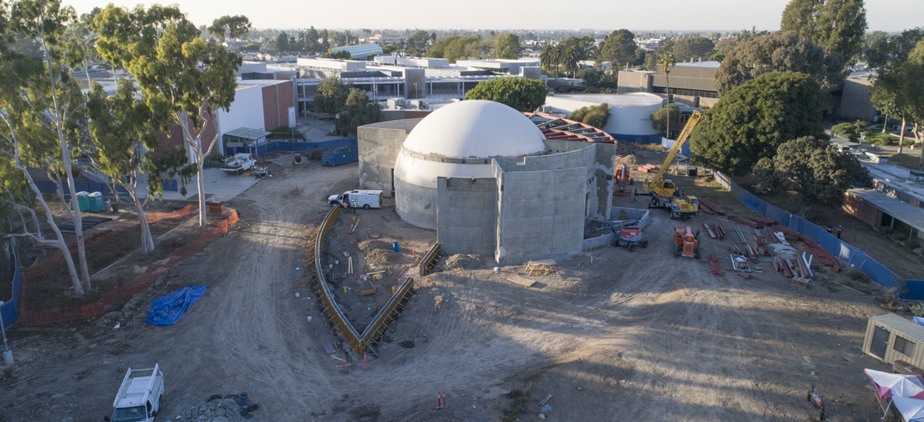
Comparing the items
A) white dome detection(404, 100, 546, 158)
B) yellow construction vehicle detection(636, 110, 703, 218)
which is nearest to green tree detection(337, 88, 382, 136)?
white dome detection(404, 100, 546, 158)

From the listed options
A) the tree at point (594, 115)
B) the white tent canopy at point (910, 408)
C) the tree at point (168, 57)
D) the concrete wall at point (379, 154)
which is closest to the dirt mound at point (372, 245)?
the concrete wall at point (379, 154)

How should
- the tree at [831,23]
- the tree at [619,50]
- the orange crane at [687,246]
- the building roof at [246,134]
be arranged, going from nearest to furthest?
the orange crane at [687,246]
the building roof at [246,134]
the tree at [831,23]
the tree at [619,50]

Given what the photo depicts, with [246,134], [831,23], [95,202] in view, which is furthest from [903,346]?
[831,23]

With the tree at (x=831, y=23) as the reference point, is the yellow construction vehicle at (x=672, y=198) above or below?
below

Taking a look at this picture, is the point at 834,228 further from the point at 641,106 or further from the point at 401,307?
the point at 641,106

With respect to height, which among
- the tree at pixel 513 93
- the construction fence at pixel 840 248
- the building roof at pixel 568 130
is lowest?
the construction fence at pixel 840 248

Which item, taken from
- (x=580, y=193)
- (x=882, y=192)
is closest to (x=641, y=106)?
(x=882, y=192)

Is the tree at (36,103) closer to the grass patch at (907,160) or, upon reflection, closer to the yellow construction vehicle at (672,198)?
the yellow construction vehicle at (672,198)

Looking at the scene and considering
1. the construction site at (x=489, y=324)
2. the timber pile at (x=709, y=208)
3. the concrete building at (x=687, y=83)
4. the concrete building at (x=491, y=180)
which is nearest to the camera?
the construction site at (x=489, y=324)
